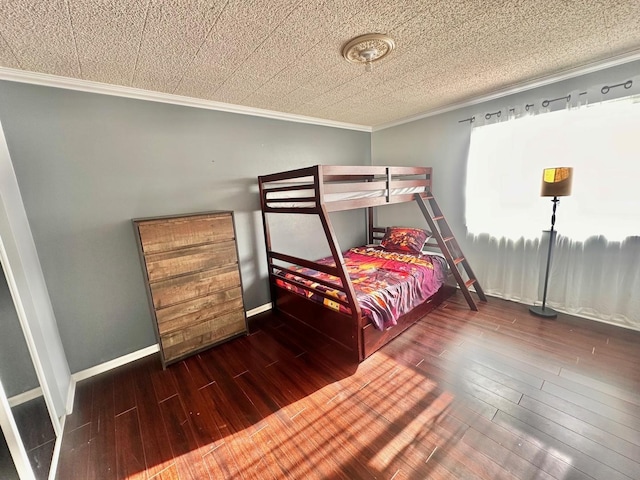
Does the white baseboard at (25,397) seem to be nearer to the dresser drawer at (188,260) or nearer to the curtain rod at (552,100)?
the dresser drawer at (188,260)

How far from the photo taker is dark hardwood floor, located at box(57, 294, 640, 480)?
1.33 meters

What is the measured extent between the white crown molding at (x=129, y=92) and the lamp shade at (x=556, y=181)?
103 inches

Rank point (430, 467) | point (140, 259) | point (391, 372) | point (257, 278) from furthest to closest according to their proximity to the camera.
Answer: point (257, 278), point (140, 259), point (391, 372), point (430, 467)

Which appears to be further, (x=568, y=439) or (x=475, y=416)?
(x=475, y=416)

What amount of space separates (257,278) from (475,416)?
2311 mm

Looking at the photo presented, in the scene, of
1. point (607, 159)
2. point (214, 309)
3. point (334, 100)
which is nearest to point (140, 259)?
point (214, 309)

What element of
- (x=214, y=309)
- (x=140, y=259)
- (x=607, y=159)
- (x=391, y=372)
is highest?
(x=607, y=159)

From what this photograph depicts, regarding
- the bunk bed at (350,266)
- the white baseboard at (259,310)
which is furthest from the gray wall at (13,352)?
the bunk bed at (350,266)

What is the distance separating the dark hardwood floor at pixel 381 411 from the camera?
52.4 inches

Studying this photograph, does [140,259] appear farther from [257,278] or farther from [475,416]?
[475,416]

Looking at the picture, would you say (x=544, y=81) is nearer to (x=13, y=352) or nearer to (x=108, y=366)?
(x=13, y=352)

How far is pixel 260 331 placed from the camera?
2.69m

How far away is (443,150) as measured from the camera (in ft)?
10.8

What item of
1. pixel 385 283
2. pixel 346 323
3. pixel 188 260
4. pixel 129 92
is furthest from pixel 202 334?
pixel 129 92
